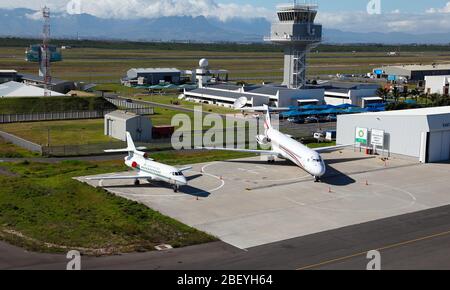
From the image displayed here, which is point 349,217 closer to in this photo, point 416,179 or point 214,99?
point 416,179

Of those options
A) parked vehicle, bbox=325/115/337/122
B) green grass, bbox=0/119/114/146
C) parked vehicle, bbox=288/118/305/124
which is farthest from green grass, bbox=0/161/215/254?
parked vehicle, bbox=325/115/337/122

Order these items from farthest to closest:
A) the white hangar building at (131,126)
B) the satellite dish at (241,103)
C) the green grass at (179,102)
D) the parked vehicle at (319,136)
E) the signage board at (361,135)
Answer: the satellite dish at (241,103) < the green grass at (179,102) < the parked vehicle at (319,136) < the white hangar building at (131,126) < the signage board at (361,135)

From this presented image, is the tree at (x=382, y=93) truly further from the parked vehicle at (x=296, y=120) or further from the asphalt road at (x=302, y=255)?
the asphalt road at (x=302, y=255)

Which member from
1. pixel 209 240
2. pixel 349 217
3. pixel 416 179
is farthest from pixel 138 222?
pixel 416 179

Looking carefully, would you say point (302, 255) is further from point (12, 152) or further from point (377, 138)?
point (12, 152)

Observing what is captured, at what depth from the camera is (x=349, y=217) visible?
49.5 metres

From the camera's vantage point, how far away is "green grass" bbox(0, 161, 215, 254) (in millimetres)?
41656

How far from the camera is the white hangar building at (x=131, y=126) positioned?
292 feet

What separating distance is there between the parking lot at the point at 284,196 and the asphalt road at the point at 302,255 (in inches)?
81.9

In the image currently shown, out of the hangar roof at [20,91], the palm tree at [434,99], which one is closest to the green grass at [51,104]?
the hangar roof at [20,91]

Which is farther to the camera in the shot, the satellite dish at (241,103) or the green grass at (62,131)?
the satellite dish at (241,103)

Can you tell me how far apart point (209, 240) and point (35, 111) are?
8476cm

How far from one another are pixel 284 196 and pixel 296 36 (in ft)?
284

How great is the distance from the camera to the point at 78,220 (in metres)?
46.7
